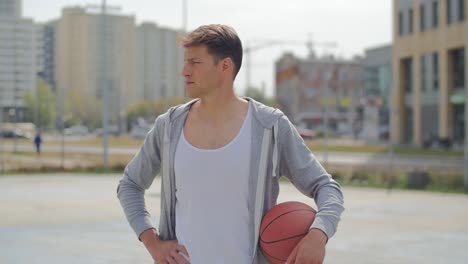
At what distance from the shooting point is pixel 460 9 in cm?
5562

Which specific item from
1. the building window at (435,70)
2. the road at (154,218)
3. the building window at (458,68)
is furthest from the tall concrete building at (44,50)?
the building window at (435,70)

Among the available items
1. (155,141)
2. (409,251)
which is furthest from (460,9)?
(155,141)

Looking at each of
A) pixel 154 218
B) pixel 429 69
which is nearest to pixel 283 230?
pixel 154 218

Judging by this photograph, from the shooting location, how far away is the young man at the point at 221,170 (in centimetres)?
289

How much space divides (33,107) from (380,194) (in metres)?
25.7

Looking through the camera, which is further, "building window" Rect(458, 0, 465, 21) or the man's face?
"building window" Rect(458, 0, 465, 21)

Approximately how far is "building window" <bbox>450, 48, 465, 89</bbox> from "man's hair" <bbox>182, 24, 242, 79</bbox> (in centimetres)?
5607

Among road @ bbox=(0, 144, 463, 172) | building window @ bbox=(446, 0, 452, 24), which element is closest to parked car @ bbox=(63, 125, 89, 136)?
building window @ bbox=(446, 0, 452, 24)

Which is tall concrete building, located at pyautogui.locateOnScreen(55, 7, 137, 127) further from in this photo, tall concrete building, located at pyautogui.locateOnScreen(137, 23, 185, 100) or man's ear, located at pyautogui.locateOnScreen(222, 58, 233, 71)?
Answer: man's ear, located at pyautogui.locateOnScreen(222, 58, 233, 71)

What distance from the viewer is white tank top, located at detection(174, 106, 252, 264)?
2885mm

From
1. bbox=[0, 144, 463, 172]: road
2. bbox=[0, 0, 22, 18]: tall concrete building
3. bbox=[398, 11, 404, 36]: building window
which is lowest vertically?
bbox=[0, 144, 463, 172]: road

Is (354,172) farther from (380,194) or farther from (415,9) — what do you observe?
(415,9)

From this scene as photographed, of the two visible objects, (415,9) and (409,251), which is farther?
(415,9)

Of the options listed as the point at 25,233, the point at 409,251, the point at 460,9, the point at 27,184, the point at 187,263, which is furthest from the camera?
the point at 460,9
